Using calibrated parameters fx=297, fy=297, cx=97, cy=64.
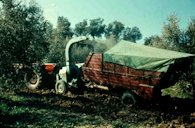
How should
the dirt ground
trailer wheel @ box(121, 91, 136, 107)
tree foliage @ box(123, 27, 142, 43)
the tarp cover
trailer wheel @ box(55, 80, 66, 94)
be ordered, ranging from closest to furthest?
the dirt ground → the tarp cover → trailer wheel @ box(121, 91, 136, 107) → trailer wheel @ box(55, 80, 66, 94) → tree foliage @ box(123, 27, 142, 43)

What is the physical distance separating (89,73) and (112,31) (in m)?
82.9

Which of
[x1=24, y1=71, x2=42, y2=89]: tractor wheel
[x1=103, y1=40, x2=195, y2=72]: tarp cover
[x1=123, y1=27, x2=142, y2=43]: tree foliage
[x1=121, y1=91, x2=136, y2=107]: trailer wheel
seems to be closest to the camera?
[x1=103, y1=40, x2=195, y2=72]: tarp cover

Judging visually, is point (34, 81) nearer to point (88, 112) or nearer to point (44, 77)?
point (44, 77)

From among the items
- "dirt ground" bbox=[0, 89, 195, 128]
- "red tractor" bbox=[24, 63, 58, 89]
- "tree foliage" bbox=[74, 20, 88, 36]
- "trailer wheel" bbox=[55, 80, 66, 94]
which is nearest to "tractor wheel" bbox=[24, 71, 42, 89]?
"red tractor" bbox=[24, 63, 58, 89]

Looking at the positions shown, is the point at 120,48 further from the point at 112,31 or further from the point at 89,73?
the point at 112,31

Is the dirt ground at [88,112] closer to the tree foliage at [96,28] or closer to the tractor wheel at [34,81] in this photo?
the tractor wheel at [34,81]

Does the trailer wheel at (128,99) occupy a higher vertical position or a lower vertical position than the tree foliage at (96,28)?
lower

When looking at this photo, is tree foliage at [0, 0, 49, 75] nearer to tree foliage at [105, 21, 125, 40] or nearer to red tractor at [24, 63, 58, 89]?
red tractor at [24, 63, 58, 89]

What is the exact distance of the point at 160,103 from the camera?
15.0 m

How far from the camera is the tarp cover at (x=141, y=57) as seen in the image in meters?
13.4

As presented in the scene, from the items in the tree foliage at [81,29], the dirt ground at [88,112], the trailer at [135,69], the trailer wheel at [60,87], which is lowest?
the dirt ground at [88,112]

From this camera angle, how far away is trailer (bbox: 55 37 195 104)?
44.4 ft

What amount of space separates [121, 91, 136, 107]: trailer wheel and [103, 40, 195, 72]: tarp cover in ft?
4.57

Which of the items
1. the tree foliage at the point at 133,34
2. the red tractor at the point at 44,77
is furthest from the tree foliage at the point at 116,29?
the red tractor at the point at 44,77
